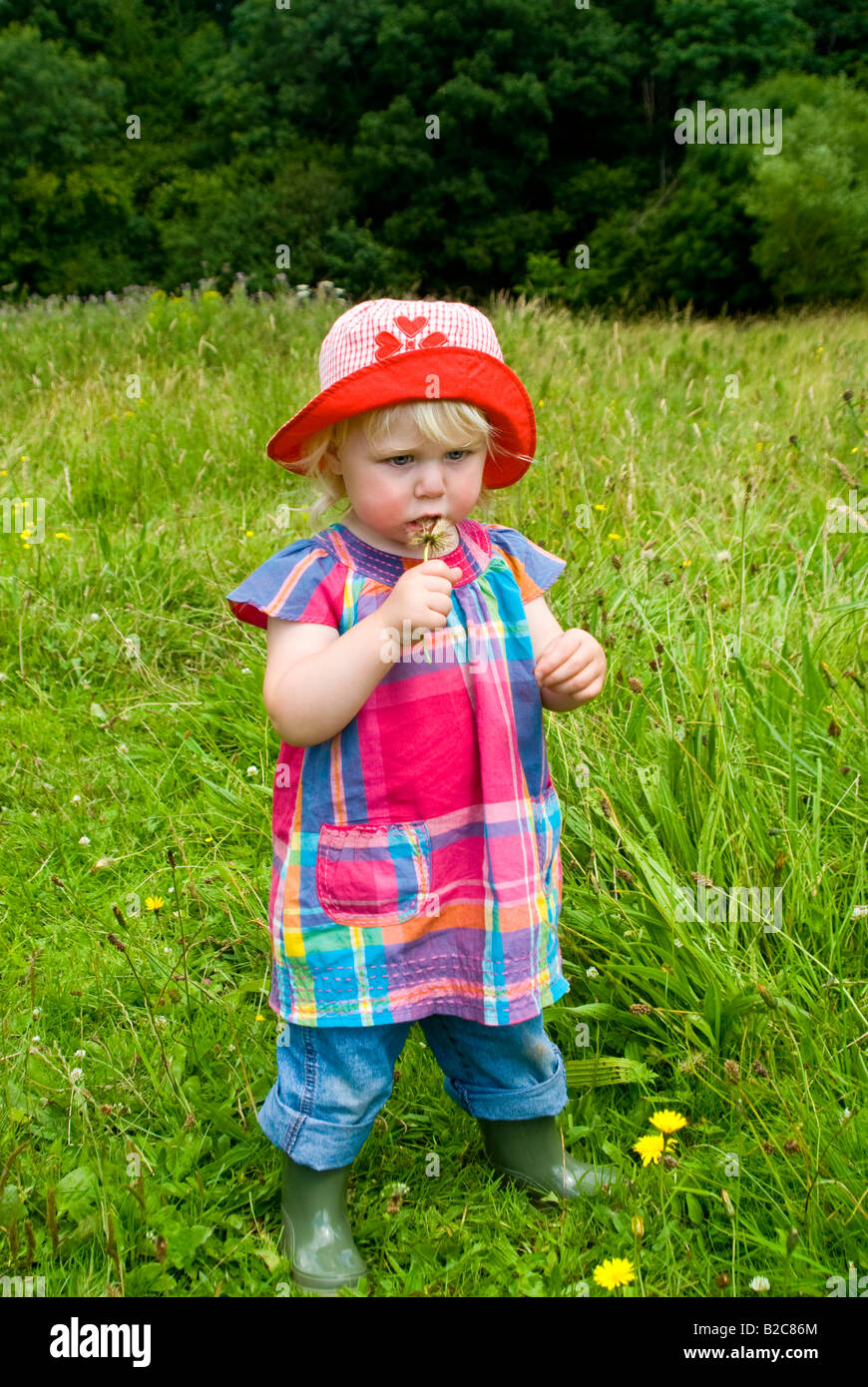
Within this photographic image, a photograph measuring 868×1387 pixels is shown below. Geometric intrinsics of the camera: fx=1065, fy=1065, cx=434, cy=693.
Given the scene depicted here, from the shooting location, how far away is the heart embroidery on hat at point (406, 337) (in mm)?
1416

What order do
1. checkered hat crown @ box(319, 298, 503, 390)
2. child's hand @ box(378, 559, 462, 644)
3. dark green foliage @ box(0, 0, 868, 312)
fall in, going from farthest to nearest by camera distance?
dark green foliage @ box(0, 0, 868, 312), checkered hat crown @ box(319, 298, 503, 390), child's hand @ box(378, 559, 462, 644)

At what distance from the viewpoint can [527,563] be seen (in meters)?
1.64

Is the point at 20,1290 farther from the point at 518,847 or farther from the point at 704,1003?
the point at 704,1003

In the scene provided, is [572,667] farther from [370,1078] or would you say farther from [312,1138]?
[312,1138]

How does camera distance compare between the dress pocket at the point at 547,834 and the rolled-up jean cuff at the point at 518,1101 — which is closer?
the dress pocket at the point at 547,834

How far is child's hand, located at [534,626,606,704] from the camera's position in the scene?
1465mm

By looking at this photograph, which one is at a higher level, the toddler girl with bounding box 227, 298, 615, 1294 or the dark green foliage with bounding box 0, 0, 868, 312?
the dark green foliage with bounding box 0, 0, 868, 312

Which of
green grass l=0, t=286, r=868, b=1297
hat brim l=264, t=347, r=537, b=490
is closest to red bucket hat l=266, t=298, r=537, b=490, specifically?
hat brim l=264, t=347, r=537, b=490

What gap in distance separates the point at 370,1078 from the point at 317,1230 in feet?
0.89

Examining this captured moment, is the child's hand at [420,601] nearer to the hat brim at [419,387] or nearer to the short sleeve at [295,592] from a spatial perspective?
the short sleeve at [295,592]

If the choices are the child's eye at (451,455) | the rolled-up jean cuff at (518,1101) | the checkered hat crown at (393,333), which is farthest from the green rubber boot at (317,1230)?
the checkered hat crown at (393,333)

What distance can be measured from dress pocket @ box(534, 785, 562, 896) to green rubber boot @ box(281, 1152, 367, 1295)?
21.4 inches

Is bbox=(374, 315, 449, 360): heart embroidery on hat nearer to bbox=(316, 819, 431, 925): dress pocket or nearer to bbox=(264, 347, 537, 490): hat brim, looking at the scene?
bbox=(264, 347, 537, 490): hat brim

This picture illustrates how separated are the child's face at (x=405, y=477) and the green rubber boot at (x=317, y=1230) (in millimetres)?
972
